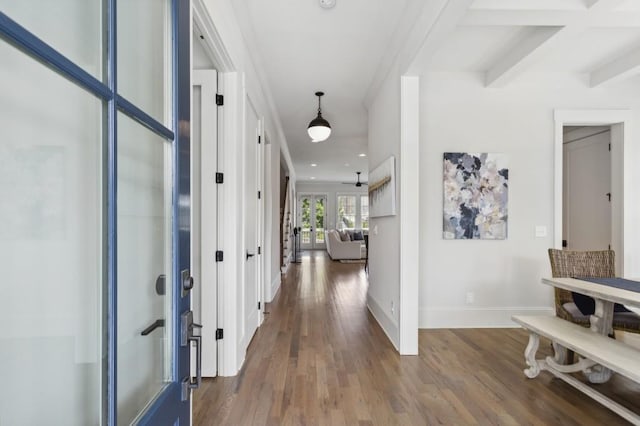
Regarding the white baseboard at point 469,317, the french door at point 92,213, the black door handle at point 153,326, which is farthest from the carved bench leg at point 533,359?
the black door handle at point 153,326

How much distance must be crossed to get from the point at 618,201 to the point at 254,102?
4117 millimetres

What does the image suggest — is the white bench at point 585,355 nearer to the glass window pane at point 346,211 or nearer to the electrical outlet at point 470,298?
the electrical outlet at point 470,298

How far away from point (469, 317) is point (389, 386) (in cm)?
173

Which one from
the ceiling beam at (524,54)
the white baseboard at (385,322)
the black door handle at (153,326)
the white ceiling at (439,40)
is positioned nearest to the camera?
the black door handle at (153,326)

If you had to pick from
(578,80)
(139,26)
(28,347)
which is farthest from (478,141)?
(28,347)

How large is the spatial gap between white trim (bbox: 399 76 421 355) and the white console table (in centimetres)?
82

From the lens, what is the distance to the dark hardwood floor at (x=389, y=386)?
2006mm

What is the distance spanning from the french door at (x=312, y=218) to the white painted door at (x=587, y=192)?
953 centimetres

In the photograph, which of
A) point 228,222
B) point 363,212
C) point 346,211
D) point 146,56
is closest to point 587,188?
point 228,222

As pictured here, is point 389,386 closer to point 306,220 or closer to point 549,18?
point 549,18

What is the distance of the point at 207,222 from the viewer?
251 cm

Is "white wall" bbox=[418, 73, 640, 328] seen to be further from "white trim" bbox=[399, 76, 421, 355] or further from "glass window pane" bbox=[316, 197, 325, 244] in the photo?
"glass window pane" bbox=[316, 197, 325, 244]

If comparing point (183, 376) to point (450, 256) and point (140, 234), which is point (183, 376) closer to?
point (140, 234)

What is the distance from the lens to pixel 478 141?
3719mm
